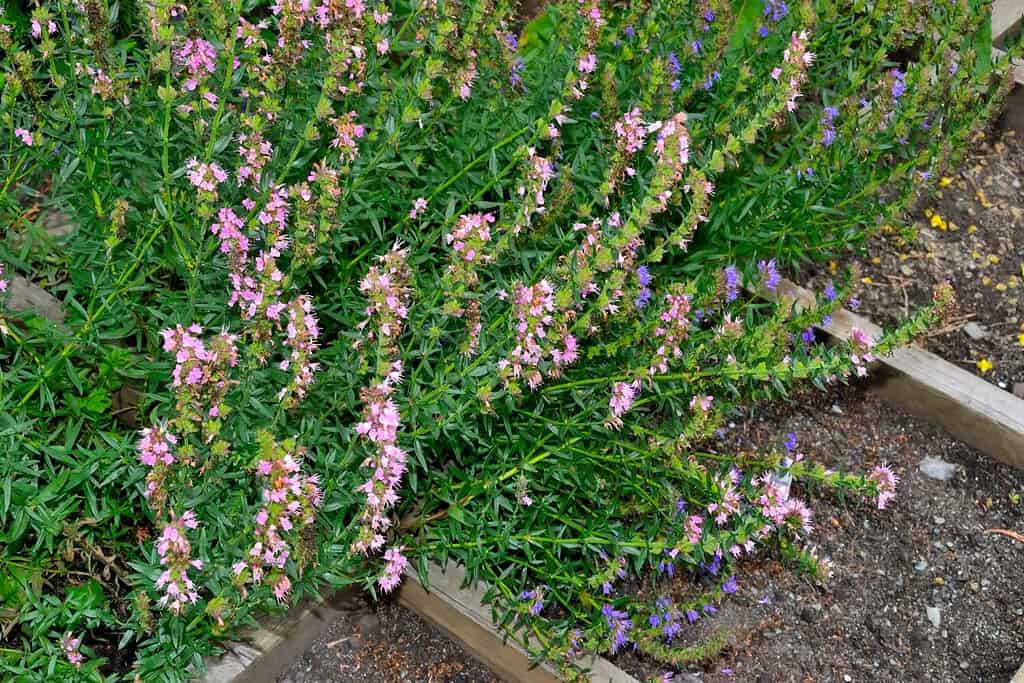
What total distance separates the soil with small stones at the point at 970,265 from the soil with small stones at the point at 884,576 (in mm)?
458

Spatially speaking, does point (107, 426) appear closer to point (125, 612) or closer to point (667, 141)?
point (125, 612)

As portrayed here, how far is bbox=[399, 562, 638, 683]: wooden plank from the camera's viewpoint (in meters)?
3.29

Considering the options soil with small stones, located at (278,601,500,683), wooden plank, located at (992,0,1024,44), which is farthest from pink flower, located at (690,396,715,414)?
wooden plank, located at (992,0,1024,44)

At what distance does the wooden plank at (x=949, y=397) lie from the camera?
13.8ft

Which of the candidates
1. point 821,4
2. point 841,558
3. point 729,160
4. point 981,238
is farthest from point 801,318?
point 981,238

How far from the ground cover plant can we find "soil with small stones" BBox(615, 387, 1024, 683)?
252mm

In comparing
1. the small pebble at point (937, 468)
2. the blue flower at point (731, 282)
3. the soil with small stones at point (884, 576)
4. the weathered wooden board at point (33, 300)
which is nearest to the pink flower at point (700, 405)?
the blue flower at point (731, 282)

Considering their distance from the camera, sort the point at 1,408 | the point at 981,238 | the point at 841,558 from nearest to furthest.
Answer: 1. the point at 1,408
2. the point at 841,558
3. the point at 981,238

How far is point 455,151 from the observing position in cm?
353

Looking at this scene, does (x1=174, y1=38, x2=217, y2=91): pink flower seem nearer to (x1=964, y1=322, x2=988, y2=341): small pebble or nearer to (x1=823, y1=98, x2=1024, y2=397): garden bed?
(x1=823, y1=98, x2=1024, y2=397): garden bed

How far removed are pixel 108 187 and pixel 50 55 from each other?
0.37 m

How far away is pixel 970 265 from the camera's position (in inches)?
192

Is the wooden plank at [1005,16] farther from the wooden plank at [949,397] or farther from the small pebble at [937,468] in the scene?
the small pebble at [937,468]

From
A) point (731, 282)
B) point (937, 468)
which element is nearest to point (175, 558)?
point (731, 282)
